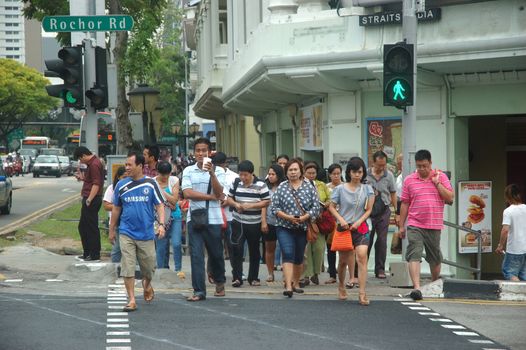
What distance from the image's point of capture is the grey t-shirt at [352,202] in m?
12.9

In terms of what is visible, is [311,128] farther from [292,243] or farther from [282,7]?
[292,243]

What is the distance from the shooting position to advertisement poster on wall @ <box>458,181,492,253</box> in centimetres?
1777

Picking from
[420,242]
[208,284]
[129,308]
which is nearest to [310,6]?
[208,284]

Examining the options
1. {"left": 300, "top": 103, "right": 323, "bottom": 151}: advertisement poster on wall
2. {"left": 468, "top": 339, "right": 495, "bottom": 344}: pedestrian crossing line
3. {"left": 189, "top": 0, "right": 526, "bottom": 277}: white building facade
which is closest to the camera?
{"left": 468, "top": 339, "right": 495, "bottom": 344}: pedestrian crossing line

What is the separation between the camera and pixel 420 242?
1309 cm

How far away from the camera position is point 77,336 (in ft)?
32.4

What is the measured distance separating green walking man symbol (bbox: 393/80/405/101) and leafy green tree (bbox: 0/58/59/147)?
7811 centimetres

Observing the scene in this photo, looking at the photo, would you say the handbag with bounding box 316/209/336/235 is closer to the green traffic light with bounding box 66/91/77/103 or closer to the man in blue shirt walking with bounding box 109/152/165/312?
the man in blue shirt walking with bounding box 109/152/165/312

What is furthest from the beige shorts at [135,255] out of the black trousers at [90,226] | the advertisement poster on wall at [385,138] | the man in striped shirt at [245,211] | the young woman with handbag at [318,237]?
the advertisement poster on wall at [385,138]

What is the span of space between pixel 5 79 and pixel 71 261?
243 ft

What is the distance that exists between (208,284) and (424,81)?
5166 mm

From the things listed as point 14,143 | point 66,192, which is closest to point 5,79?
point 14,143

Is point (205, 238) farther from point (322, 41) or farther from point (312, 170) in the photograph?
point (322, 41)

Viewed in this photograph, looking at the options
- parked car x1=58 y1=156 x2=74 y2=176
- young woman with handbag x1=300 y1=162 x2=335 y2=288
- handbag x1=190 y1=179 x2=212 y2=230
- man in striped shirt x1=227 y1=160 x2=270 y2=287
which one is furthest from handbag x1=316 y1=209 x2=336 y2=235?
parked car x1=58 y1=156 x2=74 y2=176
